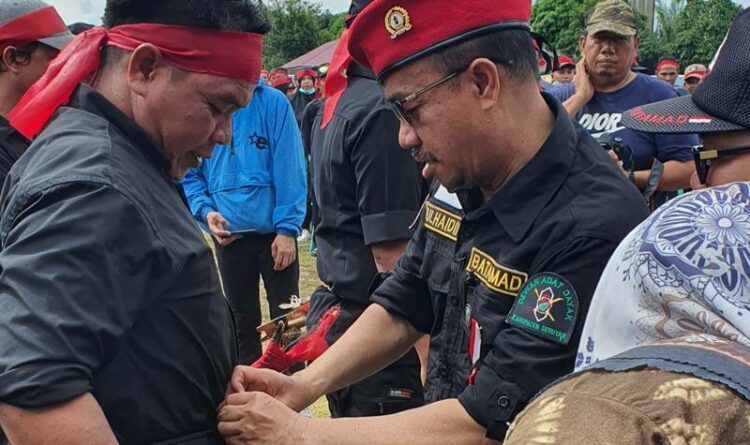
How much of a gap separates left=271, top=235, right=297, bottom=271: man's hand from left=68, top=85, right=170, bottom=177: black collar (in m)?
3.07

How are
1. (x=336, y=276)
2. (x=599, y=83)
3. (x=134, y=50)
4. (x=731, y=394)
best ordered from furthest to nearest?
1. (x=599, y=83)
2. (x=336, y=276)
3. (x=134, y=50)
4. (x=731, y=394)

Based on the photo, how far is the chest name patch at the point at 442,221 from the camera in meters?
2.19

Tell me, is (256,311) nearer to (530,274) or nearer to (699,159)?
(530,274)

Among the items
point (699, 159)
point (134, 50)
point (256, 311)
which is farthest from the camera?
point (256, 311)

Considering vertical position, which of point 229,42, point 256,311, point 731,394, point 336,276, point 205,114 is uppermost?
point 229,42

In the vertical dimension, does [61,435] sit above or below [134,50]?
below

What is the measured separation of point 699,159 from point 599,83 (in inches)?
123

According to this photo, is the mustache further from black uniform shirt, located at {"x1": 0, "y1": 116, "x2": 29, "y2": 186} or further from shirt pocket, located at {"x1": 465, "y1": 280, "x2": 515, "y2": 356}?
black uniform shirt, located at {"x1": 0, "y1": 116, "x2": 29, "y2": 186}

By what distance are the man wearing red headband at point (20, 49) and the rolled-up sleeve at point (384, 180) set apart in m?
1.36

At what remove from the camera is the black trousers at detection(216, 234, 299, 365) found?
16.3ft

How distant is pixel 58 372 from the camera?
4.57 feet

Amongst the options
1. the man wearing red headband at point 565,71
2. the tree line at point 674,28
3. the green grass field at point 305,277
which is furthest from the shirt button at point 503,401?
the tree line at point 674,28

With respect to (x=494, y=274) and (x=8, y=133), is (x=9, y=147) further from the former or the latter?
(x=494, y=274)

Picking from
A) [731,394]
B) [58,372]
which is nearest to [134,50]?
[58,372]
